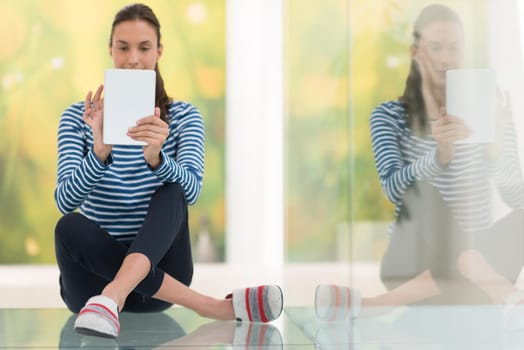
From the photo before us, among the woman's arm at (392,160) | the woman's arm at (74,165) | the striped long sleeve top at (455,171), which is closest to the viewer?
the striped long sleeve top at (455,171)

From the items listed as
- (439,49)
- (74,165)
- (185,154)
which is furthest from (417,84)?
(74,165)

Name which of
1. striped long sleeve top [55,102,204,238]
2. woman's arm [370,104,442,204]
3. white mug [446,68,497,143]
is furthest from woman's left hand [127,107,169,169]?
white mug [446,68,497,143]

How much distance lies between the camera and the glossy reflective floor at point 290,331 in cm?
112

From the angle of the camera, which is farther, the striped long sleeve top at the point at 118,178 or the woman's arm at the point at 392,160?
the striped long sleeve top at the point at 118,178

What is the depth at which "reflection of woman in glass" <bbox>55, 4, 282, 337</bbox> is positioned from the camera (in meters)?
1.71

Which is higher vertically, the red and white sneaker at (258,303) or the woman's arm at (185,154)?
the woman's arm at (185,154)

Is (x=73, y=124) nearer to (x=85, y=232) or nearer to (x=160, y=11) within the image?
(x=85, y=232)

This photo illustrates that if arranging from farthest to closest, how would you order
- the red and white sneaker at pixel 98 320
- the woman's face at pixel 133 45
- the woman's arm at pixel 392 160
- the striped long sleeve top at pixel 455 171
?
the woman's face at pixel 133 45 < the red and white sneaker at pixel 98 320 < the woman's arm at pixel 392 160 < the striped long sleeve top at pixel 455 171

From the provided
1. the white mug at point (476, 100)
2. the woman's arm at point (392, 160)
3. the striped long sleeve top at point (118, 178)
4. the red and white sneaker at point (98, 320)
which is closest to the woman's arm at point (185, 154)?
the striped long sleeve top at point (118, 178)

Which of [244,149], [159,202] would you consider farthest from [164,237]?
[244,149]

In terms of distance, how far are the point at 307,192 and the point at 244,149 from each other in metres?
1.61

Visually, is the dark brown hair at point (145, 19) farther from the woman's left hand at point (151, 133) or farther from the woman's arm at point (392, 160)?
the woman's arm at point (392, 160)

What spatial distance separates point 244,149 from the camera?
3852 millimetres

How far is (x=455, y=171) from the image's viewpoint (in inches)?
45.3
